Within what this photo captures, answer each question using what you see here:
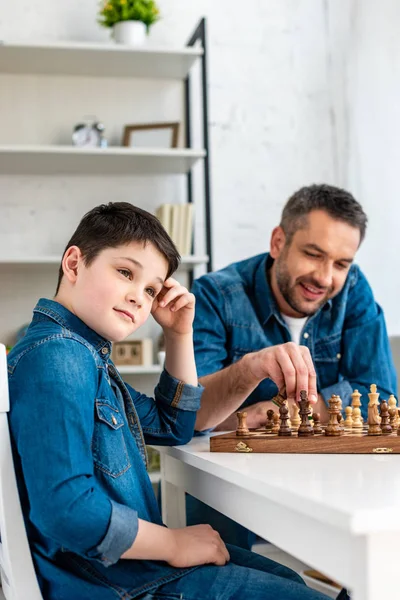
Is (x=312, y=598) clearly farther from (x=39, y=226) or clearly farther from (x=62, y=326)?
(x=39, y=226)

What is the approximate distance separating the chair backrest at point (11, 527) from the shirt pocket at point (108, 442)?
13 cm

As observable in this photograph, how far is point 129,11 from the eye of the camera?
352cm

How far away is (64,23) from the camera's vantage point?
3707mm

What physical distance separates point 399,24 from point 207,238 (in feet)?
4.91

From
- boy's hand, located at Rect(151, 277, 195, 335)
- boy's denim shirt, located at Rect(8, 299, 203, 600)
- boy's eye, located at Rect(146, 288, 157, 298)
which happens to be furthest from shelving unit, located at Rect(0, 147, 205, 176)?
boy's denim shirt, located at Rect(8, 299, 203, 600)

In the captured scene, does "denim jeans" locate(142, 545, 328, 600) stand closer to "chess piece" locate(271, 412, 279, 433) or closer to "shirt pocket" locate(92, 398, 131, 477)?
"shirt pocket" locate(92, 398, 131, 477)

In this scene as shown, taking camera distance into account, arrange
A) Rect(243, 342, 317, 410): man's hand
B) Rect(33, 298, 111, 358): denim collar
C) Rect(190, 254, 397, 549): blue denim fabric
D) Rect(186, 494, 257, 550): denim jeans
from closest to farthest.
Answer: Rect(33, 298, 111, 358): denim collar
Rect(243, 342, 317, 410): man's hand
Rect(186, 494, 257, 550): denim jeans
Rect(190, 254, 397, 549): blue denim fabric

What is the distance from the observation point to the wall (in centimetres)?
385

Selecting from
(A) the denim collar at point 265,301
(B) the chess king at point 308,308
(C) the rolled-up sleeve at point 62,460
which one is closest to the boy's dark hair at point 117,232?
(C) the rolled-up sleeve at point 62,460

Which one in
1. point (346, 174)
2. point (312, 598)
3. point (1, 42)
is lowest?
point (312, 598)

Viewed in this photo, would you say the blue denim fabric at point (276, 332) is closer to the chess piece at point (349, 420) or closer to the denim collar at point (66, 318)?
the chess piece at point (349, 420)

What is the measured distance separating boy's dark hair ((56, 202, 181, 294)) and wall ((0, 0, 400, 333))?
7.83 feet

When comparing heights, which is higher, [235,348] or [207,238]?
[207,238]

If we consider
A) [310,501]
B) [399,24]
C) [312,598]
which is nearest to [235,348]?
[312,598]
